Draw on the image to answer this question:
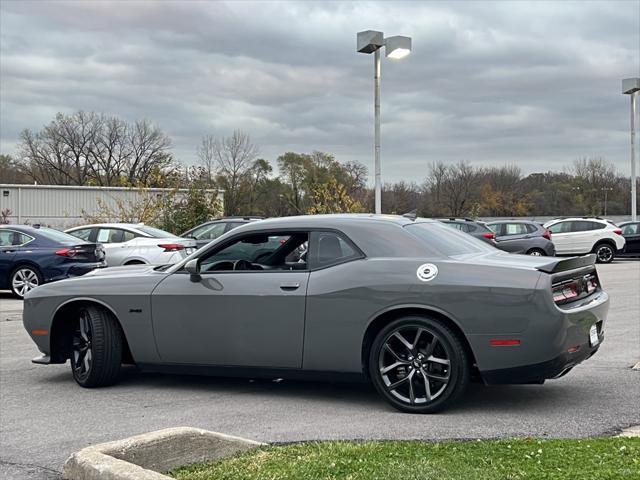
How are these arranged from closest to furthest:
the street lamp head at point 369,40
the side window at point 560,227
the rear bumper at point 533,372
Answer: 1. the rear bumper at point 533,372
2. the street lamp head at point 369,40
3. the side window at point 560,227

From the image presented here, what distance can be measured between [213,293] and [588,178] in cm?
7728

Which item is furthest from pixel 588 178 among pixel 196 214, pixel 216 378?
pixel 216 378

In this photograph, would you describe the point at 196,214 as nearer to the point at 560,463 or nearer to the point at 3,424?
the point at 3,424

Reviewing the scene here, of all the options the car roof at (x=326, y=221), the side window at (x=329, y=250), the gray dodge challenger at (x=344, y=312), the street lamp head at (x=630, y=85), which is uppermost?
the street lamp head at (x=630, y=85)

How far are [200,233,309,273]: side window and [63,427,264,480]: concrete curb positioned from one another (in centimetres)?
229

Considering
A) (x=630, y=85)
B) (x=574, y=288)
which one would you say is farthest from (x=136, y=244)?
(x=630, y=85)

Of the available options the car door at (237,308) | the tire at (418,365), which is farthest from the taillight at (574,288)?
the car door at (237,308)

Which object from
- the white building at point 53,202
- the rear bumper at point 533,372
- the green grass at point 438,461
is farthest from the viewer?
the white building at point 53,202

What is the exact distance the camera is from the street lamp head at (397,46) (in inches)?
798

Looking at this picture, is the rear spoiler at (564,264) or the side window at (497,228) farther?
the side window at (497,228)

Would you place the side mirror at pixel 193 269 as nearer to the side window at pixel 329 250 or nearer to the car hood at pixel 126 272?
the car hood at pixel 126 272

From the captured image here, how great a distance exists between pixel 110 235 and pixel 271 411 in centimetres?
1238

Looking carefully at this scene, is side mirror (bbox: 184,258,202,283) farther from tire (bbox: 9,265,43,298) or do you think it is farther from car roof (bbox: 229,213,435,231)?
tire (bbox: 9,265,43,298)

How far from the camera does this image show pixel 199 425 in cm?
553
